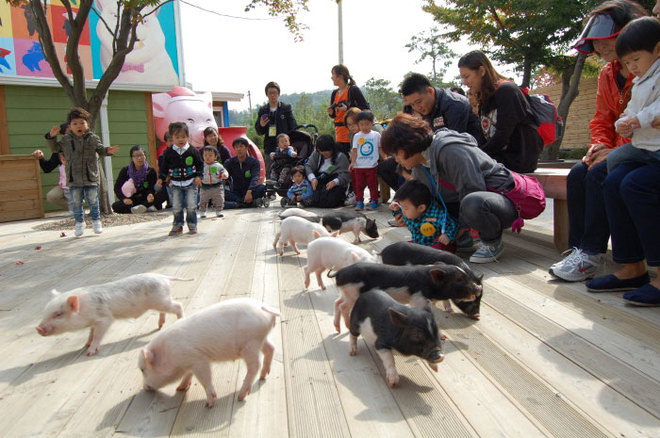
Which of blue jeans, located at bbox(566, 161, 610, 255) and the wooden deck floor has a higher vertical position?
blue jeans, located at bbox(566, 161, 610, 255)

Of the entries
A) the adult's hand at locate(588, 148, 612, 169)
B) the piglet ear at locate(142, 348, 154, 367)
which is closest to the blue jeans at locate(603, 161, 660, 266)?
the adult's hand at locate(588, 148, 612, 169)

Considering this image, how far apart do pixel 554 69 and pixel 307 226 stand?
16.7 m

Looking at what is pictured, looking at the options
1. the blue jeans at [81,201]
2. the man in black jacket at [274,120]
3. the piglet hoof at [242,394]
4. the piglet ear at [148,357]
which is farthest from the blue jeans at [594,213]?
the man in black jacket at [274,120]

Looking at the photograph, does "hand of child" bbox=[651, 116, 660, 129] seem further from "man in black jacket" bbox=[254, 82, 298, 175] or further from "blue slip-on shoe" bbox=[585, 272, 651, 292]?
"man in black jacket" bbox=[254, 82, 298, 175]

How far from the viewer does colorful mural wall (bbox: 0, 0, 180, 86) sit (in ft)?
37.7

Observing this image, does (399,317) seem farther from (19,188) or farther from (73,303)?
(19,188)

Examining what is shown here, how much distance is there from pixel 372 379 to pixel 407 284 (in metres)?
0.62

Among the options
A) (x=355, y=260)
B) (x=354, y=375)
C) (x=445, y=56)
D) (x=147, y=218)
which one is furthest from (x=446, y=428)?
(x=445, y=56)

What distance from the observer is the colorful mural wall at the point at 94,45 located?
37.7 feet

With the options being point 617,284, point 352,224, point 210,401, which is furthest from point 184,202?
point 617,284

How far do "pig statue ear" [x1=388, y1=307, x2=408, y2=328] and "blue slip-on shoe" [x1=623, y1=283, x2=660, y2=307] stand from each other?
57.0 inches

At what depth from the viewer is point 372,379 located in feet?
6.15

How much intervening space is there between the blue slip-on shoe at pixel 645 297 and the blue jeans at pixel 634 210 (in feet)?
0.44

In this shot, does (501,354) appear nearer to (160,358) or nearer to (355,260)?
(355,260)
